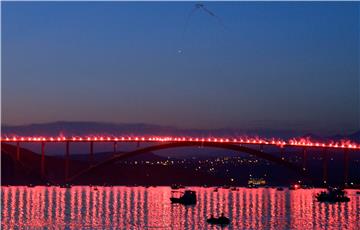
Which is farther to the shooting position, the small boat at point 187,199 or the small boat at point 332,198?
the small boat at point 332,198

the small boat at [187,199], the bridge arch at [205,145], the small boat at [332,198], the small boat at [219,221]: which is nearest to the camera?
the small boat at [219,221]

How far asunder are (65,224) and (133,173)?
9961cm

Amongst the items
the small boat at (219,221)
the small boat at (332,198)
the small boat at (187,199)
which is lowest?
the small boat at (219,221)

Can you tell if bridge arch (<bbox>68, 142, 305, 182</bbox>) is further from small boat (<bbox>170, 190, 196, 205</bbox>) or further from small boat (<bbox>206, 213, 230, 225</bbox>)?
small boat (<bbox>206, 213, 230, 225</bbox>)

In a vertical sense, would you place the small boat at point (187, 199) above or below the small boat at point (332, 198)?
below

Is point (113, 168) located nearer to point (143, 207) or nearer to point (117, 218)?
point (143, 207)

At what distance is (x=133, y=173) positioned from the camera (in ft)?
522

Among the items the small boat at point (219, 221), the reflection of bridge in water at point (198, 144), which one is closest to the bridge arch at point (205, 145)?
the reflection of bridge in water at point (198, 144)

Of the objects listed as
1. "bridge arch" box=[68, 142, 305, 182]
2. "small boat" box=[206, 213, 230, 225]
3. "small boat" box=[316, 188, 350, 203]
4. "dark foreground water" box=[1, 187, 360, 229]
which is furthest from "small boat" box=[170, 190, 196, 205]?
"bridge arch" box=[68, 142, 305, 182]

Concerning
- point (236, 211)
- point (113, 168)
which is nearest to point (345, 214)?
point (236, 211)

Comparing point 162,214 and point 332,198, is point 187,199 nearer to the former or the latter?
point 162,214

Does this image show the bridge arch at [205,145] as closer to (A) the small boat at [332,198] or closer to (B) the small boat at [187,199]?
(A) the small boat at [332,198]

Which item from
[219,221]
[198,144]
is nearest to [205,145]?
[198,144]

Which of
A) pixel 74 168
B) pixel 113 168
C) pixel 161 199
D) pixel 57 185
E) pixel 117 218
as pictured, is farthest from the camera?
pixel 113 168
